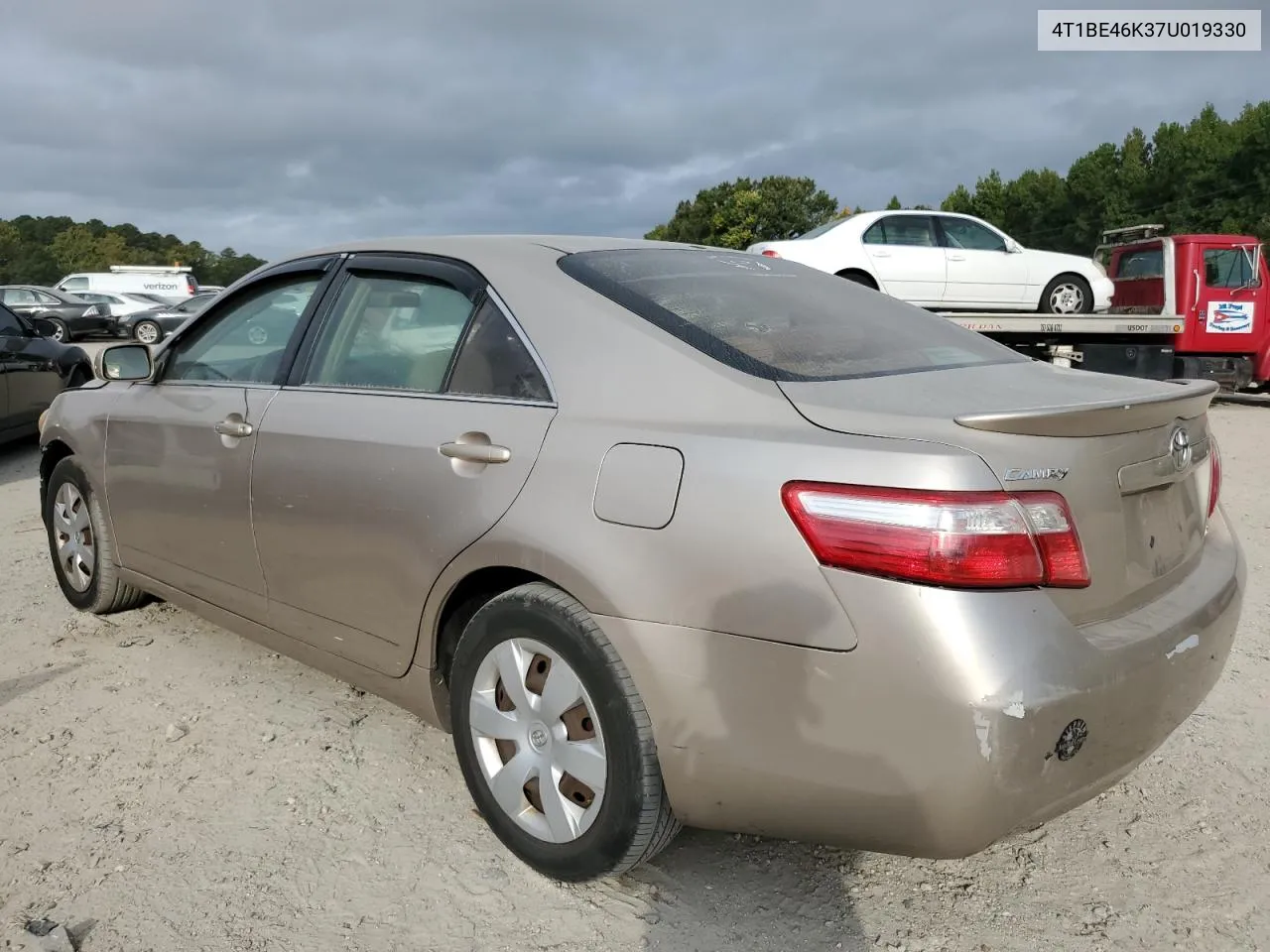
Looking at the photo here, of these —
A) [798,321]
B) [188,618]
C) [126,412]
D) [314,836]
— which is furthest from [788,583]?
[188,618]

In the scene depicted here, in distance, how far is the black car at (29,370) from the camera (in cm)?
Answer: 870

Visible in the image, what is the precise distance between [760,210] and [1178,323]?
52773 millimetres

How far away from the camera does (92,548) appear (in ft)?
13.9

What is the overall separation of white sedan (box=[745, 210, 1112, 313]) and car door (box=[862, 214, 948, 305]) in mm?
11

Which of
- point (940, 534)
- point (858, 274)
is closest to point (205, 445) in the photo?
point (940, 534)

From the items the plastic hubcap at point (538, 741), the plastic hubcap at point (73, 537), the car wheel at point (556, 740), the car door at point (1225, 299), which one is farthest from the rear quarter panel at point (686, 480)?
the car door at point (1225, 299)

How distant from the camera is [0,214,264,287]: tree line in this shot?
2876 inches

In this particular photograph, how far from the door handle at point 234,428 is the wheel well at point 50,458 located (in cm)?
150

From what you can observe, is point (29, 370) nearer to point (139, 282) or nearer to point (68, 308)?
point (68, 308)

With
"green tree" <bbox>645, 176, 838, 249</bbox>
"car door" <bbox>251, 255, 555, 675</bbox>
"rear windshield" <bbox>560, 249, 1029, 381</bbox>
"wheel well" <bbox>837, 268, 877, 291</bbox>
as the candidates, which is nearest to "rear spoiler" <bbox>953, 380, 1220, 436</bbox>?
"rear windshield" <bbox>560, 249, 1029, 381</bbox>

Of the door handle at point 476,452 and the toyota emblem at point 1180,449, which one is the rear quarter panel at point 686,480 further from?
the toyota emblem at point 1180,449

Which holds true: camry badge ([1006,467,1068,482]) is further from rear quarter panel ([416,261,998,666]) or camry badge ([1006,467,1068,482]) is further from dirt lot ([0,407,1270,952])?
dirt lot ([0,407,1270,952])

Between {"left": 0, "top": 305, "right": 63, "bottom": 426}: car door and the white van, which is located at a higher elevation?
the white van

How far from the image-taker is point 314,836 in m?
2.70
